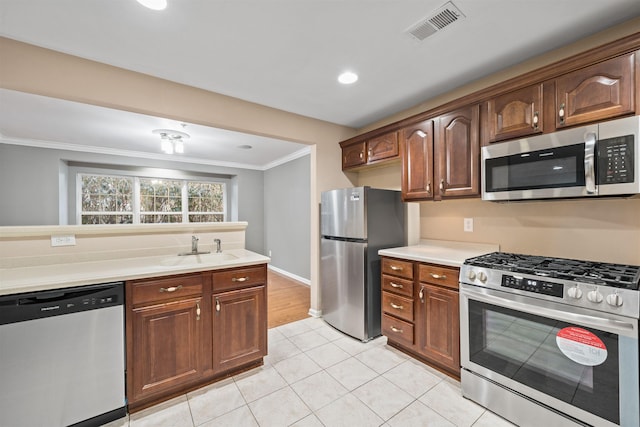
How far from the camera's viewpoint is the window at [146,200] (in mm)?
4887

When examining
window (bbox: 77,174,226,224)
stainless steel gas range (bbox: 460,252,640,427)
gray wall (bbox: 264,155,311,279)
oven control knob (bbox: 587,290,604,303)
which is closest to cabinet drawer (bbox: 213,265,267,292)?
stainless steel gas range (bbox: 460,252,640,427)

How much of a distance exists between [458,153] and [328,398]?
2.22 metres

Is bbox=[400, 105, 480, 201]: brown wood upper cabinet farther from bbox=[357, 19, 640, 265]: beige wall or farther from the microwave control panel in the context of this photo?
the microwave control panel

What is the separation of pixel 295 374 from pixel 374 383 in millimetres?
641

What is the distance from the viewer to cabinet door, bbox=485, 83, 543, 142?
1.83m

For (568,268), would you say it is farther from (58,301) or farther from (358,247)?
(58,301)

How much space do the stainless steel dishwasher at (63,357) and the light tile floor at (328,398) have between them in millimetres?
271

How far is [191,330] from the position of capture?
189 centimetres

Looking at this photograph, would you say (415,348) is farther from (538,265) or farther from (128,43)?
(128,43)

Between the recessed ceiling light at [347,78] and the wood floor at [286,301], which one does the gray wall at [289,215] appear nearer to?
the wood floor at [286,301]

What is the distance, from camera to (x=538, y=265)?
1.70m

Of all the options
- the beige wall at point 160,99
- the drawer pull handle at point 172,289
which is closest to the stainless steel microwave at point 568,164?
the beige wall at point 160,99

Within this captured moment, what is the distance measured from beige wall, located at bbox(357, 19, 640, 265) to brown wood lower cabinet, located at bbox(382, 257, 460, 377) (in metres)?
0.69

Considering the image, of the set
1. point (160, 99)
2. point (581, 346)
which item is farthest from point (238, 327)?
point (581, 346)
